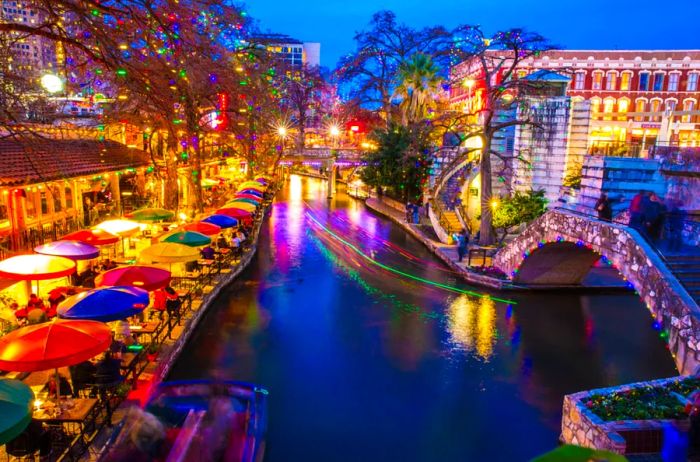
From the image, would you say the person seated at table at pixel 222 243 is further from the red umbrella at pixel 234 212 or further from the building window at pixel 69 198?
the building window at pixel 69 198

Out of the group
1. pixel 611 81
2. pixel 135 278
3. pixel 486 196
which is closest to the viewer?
pixel 135 278

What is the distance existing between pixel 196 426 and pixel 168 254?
8.81m

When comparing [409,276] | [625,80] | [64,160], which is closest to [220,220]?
[64,160]

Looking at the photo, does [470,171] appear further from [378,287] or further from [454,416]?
[454,416]

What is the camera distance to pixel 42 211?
75.4 ft

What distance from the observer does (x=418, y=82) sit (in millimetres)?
49031

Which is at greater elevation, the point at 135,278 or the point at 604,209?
the point at 604,209

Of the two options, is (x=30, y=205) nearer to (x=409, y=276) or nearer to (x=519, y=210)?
(x=409, y=276)

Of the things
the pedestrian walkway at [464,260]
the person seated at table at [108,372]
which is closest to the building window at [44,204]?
the person seated at table at [108,372]

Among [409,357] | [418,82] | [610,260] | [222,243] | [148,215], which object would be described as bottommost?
[409,357]

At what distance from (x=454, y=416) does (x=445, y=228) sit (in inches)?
829

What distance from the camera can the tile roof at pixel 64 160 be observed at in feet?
49.5

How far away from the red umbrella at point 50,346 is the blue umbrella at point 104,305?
145cm

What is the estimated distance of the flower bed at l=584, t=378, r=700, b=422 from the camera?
970 cm
